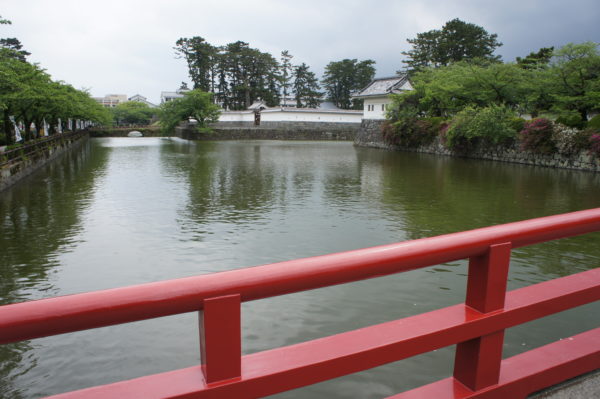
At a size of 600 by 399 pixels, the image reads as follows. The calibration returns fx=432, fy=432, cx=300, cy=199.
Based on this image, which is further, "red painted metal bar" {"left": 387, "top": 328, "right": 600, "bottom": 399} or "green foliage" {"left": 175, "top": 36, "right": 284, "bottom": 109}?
"green foliage" {"left": 175, "top": 36, "right": 284, "bottom": 109}

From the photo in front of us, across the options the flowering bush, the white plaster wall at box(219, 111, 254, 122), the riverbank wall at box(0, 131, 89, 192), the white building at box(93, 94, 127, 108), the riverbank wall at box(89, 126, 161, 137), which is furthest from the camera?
the white building at box(93, 94, 127, 108)

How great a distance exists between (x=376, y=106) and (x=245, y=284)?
3928cm

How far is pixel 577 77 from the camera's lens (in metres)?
19.0

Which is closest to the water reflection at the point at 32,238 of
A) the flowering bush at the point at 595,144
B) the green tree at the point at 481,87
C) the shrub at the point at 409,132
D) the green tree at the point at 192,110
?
the flowering bush at the point at 595,144

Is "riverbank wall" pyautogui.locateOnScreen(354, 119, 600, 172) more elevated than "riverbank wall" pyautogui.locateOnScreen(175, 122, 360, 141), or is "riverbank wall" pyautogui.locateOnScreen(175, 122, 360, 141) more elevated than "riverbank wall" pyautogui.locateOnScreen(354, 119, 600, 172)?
"riverbank wall" pyautogui.locateOnScreen(175, 122, 360, 141)

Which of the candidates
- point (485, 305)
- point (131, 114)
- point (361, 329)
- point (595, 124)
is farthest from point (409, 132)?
point (131, 114)

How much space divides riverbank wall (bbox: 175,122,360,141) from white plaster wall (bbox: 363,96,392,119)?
17.6 feet

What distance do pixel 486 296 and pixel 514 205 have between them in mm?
10405

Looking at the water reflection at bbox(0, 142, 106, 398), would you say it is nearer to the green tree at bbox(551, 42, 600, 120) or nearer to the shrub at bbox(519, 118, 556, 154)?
the shrub at bbox(519, 118, 556, 154)

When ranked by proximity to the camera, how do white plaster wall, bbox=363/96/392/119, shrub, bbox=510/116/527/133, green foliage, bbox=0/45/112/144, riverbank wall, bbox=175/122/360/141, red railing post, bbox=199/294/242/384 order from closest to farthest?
1. red railing post, bbox=199/294/242/384
2. green foliage, bbox=0/45/112/144
3. shrub, bbox=510/116/527/133
4. white plaster wall, bbox=363/96/392/119
5. riverbank wall, bbox=175/122/360/141

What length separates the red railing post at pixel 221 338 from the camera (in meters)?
1.04

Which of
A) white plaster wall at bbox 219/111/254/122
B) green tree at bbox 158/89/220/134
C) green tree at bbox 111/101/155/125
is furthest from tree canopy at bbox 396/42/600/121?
green tree at bbox 111/101/155/125

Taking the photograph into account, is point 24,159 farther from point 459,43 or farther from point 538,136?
point 459,43

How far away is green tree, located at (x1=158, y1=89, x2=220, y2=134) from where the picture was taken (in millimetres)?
42781
